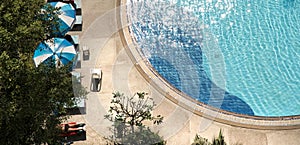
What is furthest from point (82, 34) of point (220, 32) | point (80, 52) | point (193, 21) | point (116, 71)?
point (220, 32)

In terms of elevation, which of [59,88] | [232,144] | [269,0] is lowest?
[232,144]

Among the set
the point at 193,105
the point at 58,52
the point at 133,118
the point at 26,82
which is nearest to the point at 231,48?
the point at 193,105

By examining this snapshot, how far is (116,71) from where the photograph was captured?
13438 millimetres

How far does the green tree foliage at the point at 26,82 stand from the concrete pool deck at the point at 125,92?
2915 mm

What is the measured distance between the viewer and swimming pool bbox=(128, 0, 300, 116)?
13234 millimetres

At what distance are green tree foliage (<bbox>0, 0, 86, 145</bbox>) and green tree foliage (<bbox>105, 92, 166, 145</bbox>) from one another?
252 centimetres

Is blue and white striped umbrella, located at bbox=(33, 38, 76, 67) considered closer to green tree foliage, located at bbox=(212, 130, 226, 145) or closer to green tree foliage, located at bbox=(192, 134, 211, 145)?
green tree foliage, located at bbox=(192, 134, 211, 145)

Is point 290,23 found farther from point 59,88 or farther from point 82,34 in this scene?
point 59,88

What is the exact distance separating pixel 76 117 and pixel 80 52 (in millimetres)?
2462

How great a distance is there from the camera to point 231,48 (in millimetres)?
14297

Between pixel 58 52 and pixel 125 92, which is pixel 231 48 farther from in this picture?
pixel 58 52

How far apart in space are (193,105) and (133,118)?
2131 millimetres

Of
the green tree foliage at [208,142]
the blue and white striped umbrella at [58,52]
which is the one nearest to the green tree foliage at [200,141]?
the green tree foliage at [208,142]

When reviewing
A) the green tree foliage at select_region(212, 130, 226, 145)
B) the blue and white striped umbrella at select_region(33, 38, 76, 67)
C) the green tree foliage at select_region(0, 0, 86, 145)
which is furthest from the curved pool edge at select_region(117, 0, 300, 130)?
the green tree foliage at select_region(0, 0, 86, 145)
